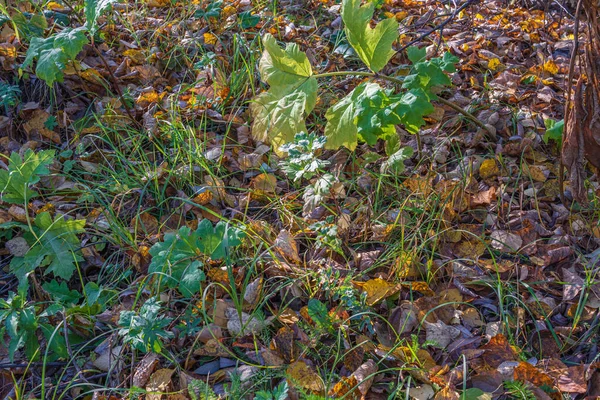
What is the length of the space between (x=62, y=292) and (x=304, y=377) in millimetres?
1003

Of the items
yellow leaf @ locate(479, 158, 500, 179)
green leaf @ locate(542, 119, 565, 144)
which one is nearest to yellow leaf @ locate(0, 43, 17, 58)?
yellow leaf @ locate(479, 158, 500, 179)

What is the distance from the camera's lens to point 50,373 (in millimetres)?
2057

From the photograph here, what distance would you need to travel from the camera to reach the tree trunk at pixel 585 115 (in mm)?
2007

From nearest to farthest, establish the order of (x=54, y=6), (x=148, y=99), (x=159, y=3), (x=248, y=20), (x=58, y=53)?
(x=58, y=53)
(x=148, y=99)
(x=248, y=20)
(x=54, y=6)
(x=159, y=3)

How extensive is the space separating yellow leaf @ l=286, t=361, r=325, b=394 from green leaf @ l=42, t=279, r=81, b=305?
893 mm

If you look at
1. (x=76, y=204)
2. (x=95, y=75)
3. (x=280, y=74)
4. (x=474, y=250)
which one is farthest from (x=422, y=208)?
(x=95, y=75)

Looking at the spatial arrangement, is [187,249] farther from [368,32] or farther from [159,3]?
[159,3]

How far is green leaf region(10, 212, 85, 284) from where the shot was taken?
230 centimetres

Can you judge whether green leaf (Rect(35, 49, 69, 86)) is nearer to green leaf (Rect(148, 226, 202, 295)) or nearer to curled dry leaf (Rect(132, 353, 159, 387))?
green leaf (Rect(148, 226, 202, 295))

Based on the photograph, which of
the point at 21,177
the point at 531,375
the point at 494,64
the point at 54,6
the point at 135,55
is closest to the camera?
the point at 531,375

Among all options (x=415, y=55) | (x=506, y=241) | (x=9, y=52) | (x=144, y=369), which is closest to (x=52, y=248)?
(x=144, y=369)

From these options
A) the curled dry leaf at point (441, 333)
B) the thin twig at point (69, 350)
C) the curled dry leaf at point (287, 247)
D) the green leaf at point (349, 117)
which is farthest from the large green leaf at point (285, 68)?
the thin twig at point (69, 350)

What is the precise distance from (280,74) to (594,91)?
3.86 ft

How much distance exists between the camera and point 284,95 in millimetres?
2354
